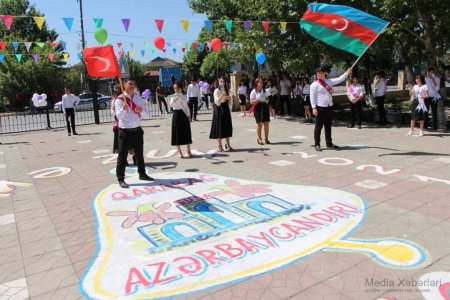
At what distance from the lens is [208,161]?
30.1ft

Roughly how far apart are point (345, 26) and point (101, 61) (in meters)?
5.13

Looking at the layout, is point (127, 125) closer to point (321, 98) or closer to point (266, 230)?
point (266, 230)

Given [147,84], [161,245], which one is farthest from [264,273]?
[147,84]

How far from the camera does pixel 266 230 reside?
4895 millimetres

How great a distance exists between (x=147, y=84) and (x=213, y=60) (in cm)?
1748

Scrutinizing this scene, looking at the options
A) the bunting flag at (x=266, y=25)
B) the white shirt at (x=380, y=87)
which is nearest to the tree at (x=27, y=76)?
the bunting flag at (x=266, y=25)

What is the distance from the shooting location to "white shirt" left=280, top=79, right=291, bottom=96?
17.3 m

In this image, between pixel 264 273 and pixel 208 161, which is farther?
pixel 208 161

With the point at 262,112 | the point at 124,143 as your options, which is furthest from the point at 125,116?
Answer: the point at 262,112

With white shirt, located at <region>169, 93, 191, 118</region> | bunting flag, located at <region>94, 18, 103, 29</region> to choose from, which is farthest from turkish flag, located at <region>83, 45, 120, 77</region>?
bunting flag, located at <region>94, 18, 103, 29</region>

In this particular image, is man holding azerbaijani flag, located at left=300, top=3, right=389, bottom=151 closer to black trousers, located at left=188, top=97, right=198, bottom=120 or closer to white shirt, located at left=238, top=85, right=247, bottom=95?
black trousers, located at left=188, top=97, right=198, bottom=120

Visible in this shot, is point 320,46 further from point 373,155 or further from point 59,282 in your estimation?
point 59,282

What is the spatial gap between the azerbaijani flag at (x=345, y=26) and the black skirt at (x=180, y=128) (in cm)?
344

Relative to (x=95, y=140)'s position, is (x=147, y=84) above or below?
above
